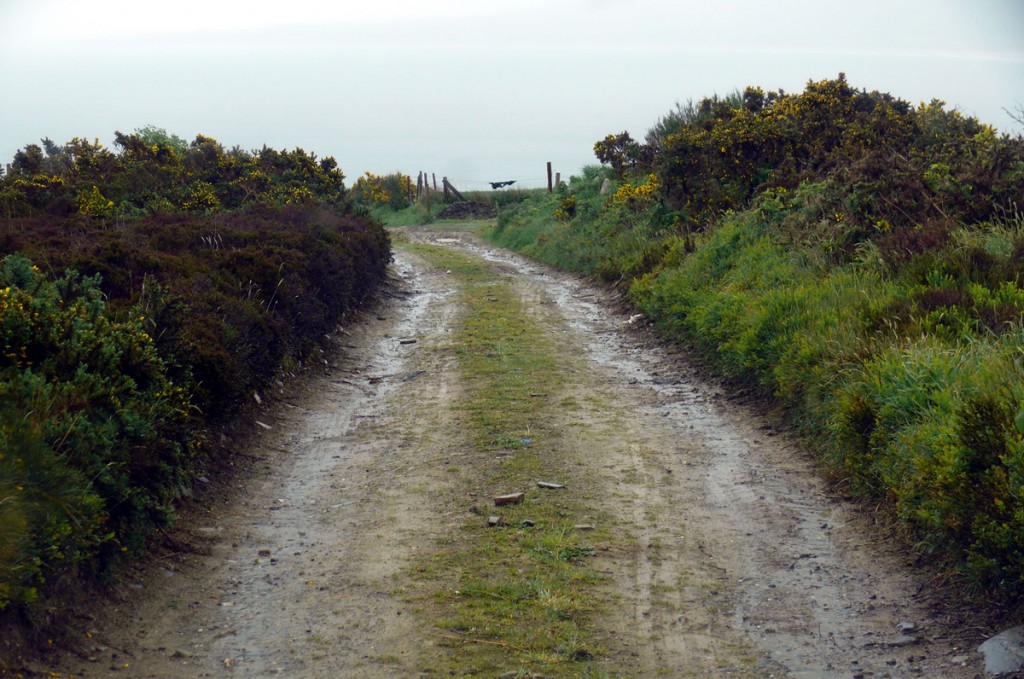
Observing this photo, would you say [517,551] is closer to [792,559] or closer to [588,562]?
[588,562]

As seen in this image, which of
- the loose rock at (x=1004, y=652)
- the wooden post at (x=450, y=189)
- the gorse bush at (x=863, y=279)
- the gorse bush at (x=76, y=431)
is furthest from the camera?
the wooden post at (x=450, y=189)

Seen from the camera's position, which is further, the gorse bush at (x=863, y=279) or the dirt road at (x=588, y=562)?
the gorse bush at (x=863, y=279)

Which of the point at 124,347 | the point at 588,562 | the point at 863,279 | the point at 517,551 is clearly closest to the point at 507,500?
the point at 517,551

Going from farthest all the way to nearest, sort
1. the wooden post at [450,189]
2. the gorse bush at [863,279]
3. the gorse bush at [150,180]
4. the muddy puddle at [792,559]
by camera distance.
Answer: the wooden post at [450,189] < the gorse bush at [150,180] < the gorse bush at [863,279] < the muddy puddle at [792,559]

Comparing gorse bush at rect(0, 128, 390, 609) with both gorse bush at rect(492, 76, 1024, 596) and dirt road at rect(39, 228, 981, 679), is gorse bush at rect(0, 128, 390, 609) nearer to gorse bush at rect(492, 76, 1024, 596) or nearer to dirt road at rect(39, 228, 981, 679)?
dirt road at rect(39, 228, 981, 679)

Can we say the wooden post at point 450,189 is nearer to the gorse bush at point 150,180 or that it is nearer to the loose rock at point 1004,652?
the gorse bush at point 150,180

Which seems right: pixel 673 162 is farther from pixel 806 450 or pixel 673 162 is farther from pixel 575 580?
pixel 575 580

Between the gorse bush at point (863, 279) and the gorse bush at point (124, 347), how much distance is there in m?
4.79

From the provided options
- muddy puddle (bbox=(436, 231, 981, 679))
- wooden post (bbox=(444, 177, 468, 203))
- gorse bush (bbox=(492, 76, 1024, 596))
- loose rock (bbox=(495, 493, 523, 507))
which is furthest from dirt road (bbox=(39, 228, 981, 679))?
wooden post (bbox=(444, 177, 468, 203))

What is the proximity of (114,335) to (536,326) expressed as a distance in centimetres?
797

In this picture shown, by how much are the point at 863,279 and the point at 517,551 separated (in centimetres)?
614

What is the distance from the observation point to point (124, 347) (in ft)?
20.8

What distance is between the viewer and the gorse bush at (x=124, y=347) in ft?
15.6

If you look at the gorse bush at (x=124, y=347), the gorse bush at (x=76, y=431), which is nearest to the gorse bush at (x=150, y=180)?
the gorse bush at (x=124, y=347)
